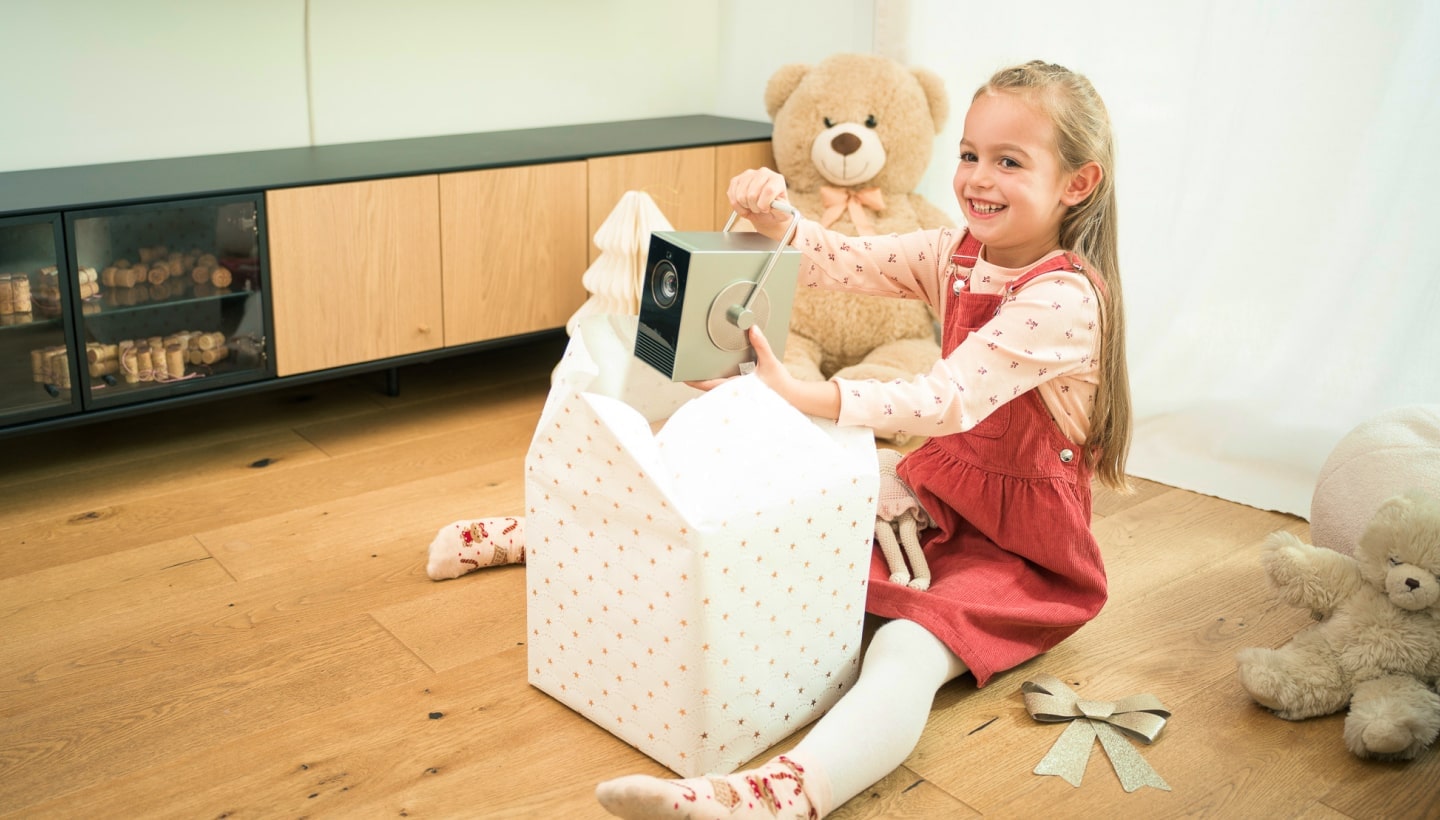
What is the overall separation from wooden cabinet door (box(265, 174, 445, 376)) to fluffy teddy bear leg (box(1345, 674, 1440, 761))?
1469mm

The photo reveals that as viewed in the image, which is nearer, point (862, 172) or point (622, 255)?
point (622, 255)

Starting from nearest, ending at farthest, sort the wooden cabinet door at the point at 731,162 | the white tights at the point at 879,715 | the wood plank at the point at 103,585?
the white tights at the point at 879,715 → the wood plank at the point at 103,585 → the wooden cabinet door at the point at 731,162

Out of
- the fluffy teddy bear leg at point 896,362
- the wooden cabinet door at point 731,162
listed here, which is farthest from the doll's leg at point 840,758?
the wooden cabinet door at point 731,162

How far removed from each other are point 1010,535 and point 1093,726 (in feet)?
0.73

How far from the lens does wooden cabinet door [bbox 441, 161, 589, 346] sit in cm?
207

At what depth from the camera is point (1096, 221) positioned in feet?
4.45

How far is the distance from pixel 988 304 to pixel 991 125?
198mm

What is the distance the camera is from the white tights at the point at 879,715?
111 centimetres

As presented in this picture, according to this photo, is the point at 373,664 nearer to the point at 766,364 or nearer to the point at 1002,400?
the point at 766,364

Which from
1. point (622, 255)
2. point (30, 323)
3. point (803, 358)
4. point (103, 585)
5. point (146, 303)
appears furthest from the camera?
point (803, 358)

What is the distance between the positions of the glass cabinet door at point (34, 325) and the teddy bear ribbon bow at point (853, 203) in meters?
1.26

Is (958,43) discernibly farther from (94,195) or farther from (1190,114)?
(94,195)

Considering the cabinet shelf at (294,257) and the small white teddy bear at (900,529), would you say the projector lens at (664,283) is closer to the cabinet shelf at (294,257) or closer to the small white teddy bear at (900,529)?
the small white teddy bear at (900,529)

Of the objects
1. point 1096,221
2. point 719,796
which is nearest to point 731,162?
point 1096,221
